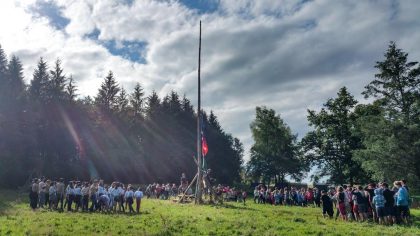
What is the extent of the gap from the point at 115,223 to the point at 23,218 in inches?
183

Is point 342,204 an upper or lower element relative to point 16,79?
A: lower

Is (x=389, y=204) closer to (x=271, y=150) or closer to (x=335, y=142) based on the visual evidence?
(x=335, y=142)

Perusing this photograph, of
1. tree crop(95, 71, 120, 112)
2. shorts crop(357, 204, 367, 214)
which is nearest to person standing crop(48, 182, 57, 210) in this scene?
shorts crop(357, 204, 367, 214)

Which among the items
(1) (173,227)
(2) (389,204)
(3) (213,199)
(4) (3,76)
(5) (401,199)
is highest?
(4) (3,76)

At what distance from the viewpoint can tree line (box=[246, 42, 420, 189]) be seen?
137ft

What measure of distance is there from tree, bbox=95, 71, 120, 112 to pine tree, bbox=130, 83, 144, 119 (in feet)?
15.1

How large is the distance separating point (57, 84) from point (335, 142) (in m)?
45.5

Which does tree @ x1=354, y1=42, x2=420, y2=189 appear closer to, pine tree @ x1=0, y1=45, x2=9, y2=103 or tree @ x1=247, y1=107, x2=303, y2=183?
tree @ x1=247, y1=107, x2=303, y2=183

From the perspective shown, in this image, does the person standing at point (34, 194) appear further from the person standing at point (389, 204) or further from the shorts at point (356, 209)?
the person standing at point (389, 204)

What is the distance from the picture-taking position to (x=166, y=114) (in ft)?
242

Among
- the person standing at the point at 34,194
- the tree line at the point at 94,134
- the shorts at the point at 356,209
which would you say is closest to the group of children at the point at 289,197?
the shorts at the point at 356,209

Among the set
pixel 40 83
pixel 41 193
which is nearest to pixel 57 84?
pixel 40 83

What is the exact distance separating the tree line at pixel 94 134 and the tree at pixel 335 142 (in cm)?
1945

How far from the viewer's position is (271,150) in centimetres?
7925
